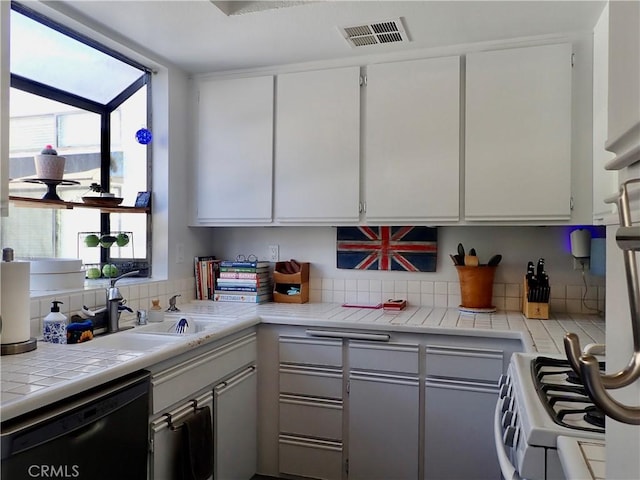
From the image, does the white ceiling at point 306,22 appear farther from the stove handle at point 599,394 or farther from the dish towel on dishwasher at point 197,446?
the stove handle at point 599,394

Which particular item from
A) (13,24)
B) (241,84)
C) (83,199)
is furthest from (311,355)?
(13,24)

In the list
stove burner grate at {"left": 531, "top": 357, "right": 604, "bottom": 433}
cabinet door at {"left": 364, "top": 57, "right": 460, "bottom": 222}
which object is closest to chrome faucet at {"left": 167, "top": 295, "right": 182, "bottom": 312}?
cabinet door at {"left": 364, "top": 57, "right": 460, "bottom": 222}

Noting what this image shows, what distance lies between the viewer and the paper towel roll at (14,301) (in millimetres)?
1736

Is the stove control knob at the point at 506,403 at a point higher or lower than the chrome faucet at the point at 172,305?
lower

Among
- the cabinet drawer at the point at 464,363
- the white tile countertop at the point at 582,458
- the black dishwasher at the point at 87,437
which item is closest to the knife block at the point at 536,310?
the cabinet drawer at the point at 464,363

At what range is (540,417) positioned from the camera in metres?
1.07

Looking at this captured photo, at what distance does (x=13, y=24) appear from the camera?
2162 millimetres

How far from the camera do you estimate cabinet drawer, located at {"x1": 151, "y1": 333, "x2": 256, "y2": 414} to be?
1856 mm

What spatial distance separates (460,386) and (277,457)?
1078 millimetres

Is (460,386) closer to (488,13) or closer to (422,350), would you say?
(422,350)

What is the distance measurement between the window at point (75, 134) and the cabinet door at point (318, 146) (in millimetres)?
870

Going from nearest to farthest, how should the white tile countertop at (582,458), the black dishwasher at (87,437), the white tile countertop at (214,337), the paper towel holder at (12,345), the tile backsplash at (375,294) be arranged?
the white tile countertop at (582,458), the black dishwasher at (87,437), the white tile countertop at (214,337), the paper towel holder at (12,345), the tile backsplash at (375,294)

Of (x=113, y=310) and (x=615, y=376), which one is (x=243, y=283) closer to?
(x=113, y=310)

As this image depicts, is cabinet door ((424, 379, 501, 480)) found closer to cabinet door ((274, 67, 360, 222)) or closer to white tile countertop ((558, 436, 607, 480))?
cabinet door ((274, 67, 360, 222))
